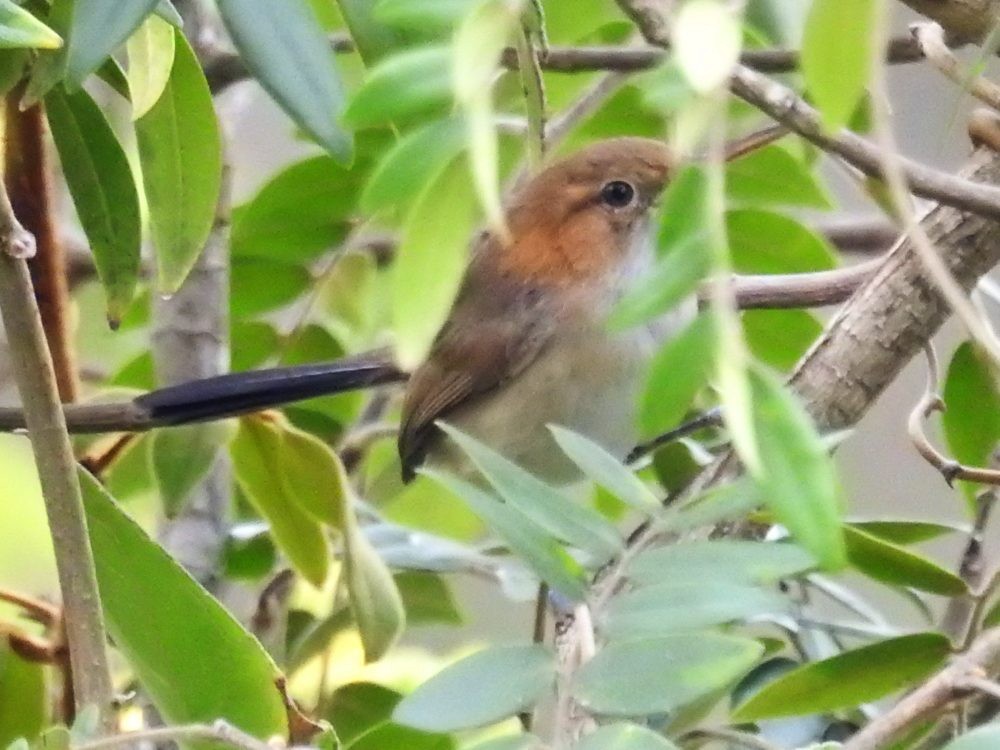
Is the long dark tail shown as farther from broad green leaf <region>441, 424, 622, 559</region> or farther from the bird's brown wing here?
broad green leaf <region>441, 424, 622, 559</region>

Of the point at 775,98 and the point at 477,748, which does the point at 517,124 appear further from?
the point at 477,748

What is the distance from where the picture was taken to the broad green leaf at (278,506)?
1.06 meters

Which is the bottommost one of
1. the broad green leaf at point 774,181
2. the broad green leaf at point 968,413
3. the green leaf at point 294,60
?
the broad green leaf at point 968,413

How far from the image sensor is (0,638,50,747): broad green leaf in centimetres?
99

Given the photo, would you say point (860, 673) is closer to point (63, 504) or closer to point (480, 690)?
point (480, 690)

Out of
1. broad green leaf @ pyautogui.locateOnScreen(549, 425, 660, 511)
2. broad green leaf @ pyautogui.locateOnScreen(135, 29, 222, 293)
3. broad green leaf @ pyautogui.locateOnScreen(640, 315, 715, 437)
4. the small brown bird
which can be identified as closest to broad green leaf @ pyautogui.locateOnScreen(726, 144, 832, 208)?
the small brown bird

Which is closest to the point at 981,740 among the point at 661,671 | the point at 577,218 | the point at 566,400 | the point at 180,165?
the point at 661,671

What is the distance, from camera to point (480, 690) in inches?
→ 21.4

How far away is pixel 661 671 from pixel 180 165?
47 cm

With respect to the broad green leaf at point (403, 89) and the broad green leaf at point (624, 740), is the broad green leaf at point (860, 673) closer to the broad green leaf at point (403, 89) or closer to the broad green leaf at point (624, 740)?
the broad green leaf at point (624, 740)

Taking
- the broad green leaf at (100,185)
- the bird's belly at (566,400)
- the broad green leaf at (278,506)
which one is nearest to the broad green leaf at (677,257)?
the broad green leaf at (100,185)

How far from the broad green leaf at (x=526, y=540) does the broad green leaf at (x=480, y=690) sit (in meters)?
0.03

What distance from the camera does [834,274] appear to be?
3.18 feet

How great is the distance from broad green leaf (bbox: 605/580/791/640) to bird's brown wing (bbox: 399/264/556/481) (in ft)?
3.18
